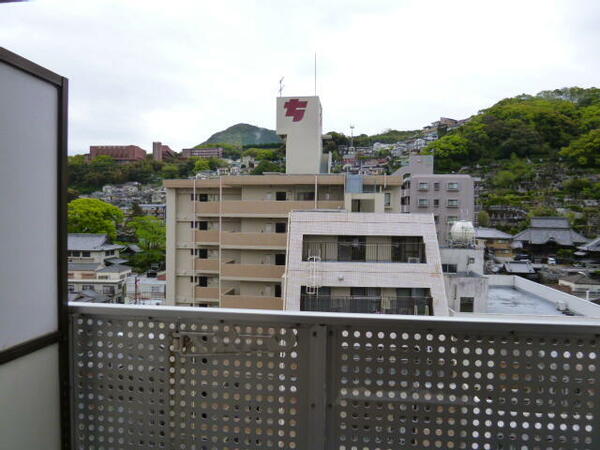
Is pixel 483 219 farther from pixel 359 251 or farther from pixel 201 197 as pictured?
pixel 201 197

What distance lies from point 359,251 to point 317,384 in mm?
4424

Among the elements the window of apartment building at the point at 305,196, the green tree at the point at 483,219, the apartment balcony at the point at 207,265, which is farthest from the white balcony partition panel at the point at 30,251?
the green tree at the point at 483,219

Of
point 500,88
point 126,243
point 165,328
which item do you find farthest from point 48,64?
point 126,243

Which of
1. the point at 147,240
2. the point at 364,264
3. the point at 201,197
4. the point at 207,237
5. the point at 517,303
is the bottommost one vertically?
the point at 517,303

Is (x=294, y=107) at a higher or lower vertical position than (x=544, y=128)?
higher

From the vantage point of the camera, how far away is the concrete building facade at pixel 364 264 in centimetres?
458

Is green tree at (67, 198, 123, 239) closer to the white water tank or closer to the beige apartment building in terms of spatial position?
Answer: the beige apartment building

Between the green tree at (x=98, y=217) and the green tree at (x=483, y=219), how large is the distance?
6.83 meters

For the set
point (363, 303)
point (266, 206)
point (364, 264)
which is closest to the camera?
point (363, 303)

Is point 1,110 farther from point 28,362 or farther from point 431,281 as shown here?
point 431,281

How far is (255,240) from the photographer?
7633mm

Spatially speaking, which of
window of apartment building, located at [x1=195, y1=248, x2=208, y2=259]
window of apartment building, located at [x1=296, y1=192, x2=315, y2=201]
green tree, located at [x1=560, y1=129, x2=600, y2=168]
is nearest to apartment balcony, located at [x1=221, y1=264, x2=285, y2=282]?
window of apartment building, located at [x1=195, y1=248, x2=208, y2=259]

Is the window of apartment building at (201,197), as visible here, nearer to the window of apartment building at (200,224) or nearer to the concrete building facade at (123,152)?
the window of apartment building at (200,224)

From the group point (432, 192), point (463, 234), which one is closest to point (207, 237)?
point (463, 234)
